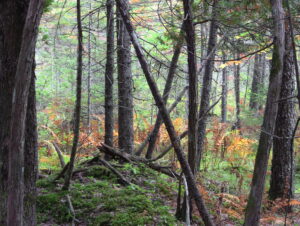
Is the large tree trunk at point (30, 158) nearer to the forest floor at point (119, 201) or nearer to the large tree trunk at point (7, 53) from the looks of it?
the large tree trunk at point (7, 53)


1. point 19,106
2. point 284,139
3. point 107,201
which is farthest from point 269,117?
point 284,139

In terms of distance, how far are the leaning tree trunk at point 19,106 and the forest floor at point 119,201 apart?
2.03m

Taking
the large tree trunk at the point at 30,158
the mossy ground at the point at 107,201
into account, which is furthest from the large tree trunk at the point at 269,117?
the large tree trunk at the point at 30,158

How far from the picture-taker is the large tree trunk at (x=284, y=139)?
596 cm

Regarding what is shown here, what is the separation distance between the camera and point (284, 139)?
20.5 ft

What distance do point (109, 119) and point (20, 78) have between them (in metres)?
5.25

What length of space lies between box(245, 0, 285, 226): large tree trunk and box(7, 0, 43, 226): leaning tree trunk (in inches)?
104

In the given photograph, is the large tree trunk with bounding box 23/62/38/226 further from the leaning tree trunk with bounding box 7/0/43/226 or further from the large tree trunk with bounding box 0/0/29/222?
the leaning tree trunk with bounding box 7/0/43/226

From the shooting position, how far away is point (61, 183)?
200 inches

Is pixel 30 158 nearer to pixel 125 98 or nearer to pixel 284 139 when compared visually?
pixel 125 98

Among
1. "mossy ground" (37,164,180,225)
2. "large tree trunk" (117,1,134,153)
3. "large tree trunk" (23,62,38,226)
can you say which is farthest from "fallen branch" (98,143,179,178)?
"large tree trunk" (23,62,38,226)

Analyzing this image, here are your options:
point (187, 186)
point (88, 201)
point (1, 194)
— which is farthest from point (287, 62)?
point (1, 194)

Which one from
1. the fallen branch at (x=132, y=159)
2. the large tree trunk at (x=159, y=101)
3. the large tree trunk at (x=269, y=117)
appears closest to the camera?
the large tree trunk at (x=159, y=101)

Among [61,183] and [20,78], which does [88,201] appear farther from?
[20,78]
